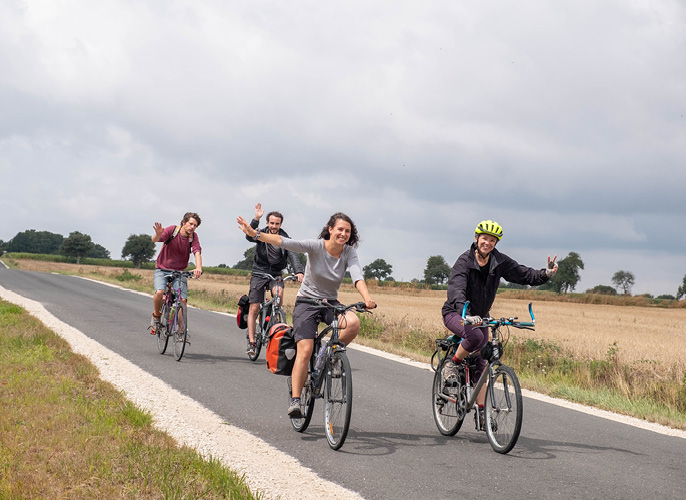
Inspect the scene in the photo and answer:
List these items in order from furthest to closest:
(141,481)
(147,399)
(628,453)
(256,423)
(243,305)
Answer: (243,305) → (147,399) → (256,423) → (628,453) → (141,481)

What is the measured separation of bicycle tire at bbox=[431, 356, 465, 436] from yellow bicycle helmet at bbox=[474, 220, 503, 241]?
1399mm

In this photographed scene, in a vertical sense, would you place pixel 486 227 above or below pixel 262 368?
above

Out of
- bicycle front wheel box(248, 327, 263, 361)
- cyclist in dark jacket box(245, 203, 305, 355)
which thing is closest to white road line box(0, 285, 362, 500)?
bicycle front wheel box(248, 327, 263, 361)

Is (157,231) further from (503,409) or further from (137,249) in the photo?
(137,249)

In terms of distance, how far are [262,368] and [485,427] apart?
202 inches

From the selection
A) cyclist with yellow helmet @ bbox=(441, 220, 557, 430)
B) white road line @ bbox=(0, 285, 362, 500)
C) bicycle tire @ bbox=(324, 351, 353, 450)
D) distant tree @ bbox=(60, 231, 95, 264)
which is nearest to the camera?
white road line @ bbox=(0, 285, 362, 500)

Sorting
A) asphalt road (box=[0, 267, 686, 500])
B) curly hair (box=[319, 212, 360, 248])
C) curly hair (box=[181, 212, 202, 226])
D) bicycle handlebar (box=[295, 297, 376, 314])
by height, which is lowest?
asphalt road (box=[0, 267, 686, 500])

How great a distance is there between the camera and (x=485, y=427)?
6.30 metres

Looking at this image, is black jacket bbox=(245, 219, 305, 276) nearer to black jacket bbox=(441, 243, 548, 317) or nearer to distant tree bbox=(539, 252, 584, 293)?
black jacket bbox=(441, 243, 548, 317)

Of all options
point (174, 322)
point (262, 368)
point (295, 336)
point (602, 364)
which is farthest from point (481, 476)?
point (602, 364)

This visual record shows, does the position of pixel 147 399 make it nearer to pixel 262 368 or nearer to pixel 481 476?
pixel 262 368

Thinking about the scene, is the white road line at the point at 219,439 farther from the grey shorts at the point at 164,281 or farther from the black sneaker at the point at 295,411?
the grey shorts at the point at 164,281

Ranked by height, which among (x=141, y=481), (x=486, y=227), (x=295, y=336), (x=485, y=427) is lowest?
(x=141, y=481)

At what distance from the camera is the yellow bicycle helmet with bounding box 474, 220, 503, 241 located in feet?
21.0
